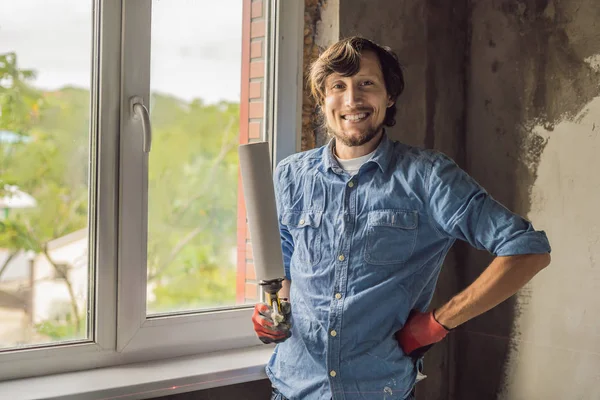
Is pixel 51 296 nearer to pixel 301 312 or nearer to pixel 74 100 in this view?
pixel 74 100

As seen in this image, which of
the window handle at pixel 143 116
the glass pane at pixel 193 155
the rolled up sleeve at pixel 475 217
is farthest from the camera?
the glass pane at pixel 193 155

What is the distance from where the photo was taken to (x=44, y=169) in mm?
1765

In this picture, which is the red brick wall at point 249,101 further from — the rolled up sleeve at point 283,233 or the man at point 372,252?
the man at point 372,252

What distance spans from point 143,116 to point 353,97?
602 millimetres

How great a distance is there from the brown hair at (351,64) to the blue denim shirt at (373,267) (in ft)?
0.59

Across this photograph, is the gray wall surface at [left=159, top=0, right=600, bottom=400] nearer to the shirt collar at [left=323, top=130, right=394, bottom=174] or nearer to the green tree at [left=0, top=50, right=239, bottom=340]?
the green tree at [left=0, top=50, right=239, bottom=340]

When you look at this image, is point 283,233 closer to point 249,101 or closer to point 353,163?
point 353,163

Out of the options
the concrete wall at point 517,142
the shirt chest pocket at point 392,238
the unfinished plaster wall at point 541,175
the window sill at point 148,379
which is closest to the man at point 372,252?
the shirt chest pocket at point 392,238

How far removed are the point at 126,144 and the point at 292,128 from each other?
59cm

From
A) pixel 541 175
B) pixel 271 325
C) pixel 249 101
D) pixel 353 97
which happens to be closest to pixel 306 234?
pixel 271 325

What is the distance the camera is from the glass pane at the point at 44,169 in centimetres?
171

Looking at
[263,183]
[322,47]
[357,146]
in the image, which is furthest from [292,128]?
[263,183]

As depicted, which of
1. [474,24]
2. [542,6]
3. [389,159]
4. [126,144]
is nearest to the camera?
[389,159]

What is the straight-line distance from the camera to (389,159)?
5.59 feet
